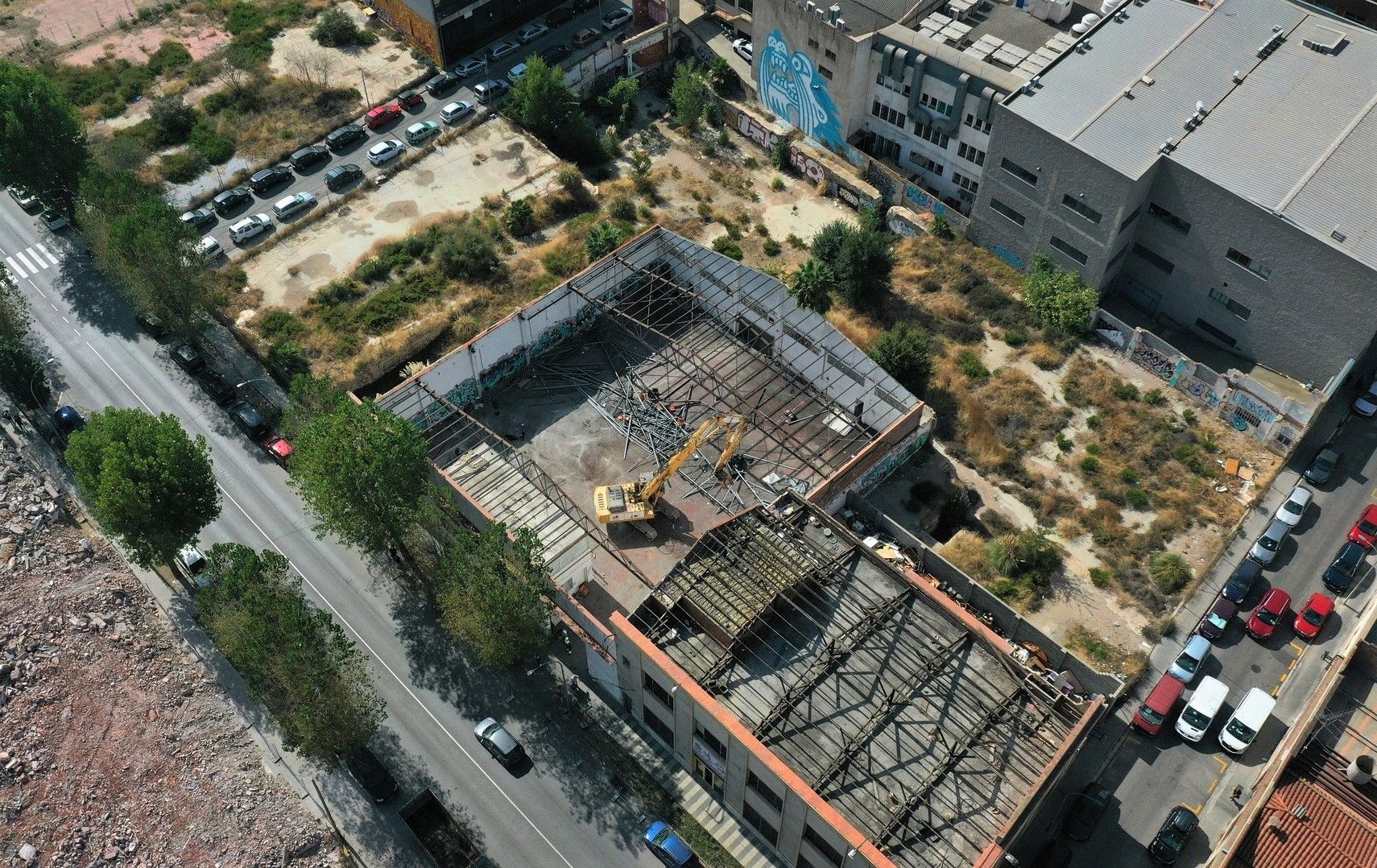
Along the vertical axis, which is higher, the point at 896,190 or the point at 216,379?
the point at 896,190

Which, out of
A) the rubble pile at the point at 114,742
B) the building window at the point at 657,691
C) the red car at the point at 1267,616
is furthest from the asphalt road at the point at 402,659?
the red car at the point at 1267,616

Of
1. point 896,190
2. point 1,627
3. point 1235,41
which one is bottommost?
point 1,627

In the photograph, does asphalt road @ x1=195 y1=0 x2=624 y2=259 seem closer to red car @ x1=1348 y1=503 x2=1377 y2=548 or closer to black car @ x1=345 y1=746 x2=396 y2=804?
black car @ x1=345 y1=746 x2=396 y2=804

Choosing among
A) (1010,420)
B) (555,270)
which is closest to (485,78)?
(555,270)

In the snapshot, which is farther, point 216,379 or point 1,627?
point 216,379

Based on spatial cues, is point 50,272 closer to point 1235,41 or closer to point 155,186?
point 155,186

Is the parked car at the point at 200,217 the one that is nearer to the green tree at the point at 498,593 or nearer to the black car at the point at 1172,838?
the green tree at the point at 498,593
